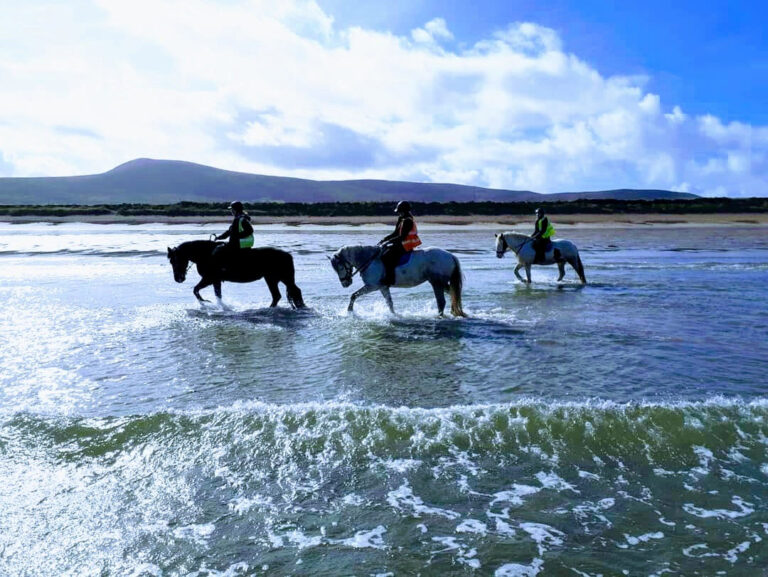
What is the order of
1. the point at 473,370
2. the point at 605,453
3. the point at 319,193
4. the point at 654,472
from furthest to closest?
the point at 319,193 < the point at 473,370 < the point at 605,453 < the point at 654,472

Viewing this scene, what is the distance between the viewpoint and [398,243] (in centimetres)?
→ 1189

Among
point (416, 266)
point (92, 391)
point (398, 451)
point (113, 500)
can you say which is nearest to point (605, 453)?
point (398, 451)

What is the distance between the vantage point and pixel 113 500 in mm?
4598

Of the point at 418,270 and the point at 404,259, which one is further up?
the point at 404,259

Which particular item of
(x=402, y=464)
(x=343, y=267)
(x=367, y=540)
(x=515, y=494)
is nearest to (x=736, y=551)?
(x=515, y=494)

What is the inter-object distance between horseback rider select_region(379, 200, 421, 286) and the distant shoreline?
36.1 m

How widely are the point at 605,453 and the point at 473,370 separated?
270 centimetres

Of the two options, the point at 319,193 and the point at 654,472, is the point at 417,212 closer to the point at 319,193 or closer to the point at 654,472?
the point at 654,472

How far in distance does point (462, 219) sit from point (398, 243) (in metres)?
43.3

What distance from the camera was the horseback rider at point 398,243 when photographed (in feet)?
38.6

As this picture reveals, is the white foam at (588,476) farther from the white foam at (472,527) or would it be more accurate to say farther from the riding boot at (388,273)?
the riding boot at (388,273)

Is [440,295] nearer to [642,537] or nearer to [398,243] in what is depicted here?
[398,243]

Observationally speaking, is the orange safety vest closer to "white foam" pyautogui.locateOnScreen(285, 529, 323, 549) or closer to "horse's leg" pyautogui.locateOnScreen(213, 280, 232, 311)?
"horse's leg" pyautogui.locateOnScreen(213, 280, 232, 311)

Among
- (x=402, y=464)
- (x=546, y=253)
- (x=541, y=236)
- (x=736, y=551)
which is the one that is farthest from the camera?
(x=546, y=253)
